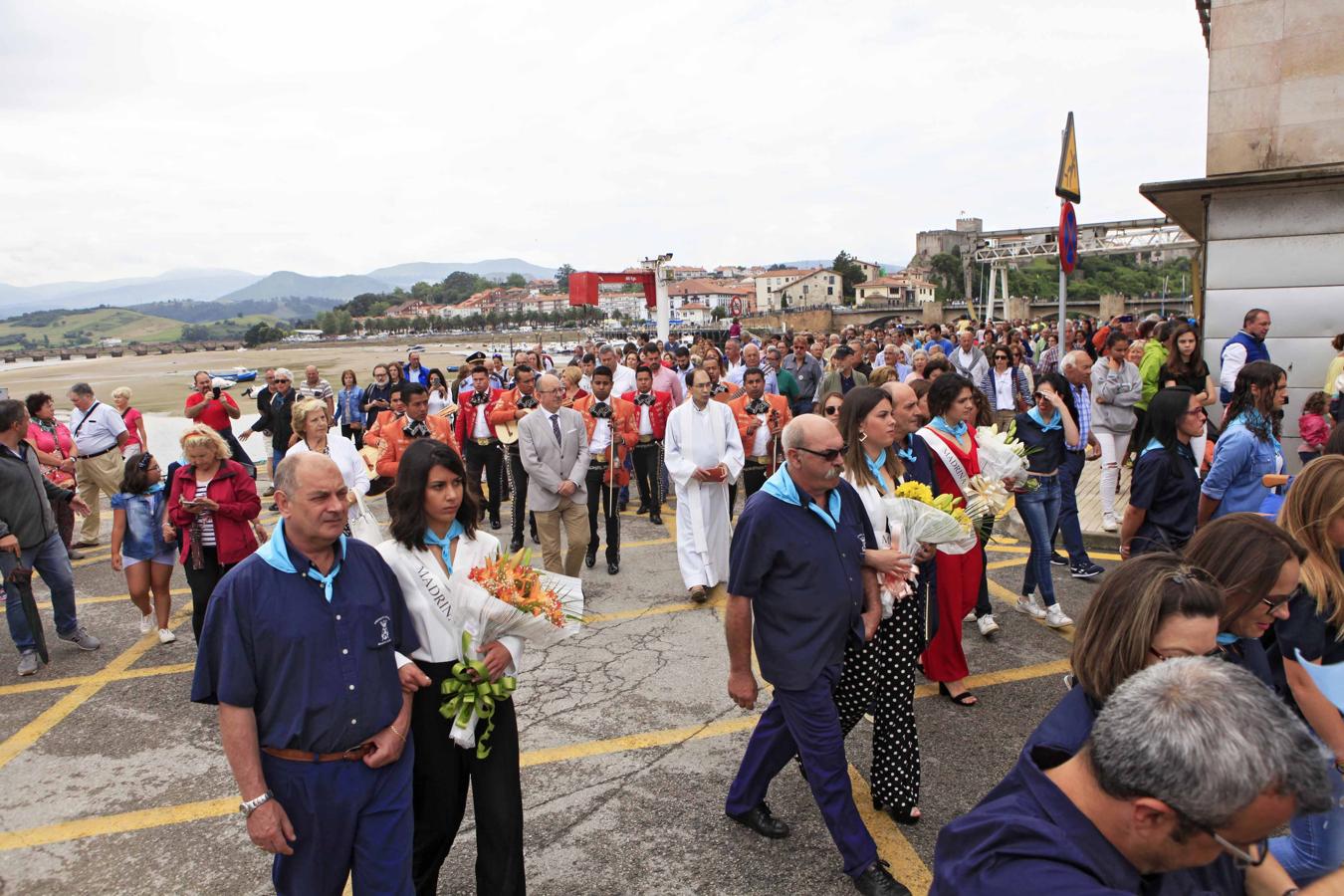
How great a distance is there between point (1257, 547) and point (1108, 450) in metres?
6.59

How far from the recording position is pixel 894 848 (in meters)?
3.79

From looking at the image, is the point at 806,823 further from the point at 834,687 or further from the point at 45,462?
the point at 45,462

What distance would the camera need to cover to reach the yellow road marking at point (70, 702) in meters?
5.22

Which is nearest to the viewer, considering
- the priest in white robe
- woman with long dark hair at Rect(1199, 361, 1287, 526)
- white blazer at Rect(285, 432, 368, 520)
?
woman with long dark hair at Rect(1199, 361, 1287, 526)

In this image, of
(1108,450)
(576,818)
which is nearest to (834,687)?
Answer: (576,818)

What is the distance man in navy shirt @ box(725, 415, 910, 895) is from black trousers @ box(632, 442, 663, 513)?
6.15 metres

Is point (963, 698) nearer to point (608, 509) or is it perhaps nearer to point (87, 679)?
point (608, 509)

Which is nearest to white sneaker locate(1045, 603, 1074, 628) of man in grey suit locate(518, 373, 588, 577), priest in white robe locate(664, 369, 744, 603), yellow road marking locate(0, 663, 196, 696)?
priest in white robe locate(664, 369, 744, 603)

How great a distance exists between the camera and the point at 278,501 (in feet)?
9.29

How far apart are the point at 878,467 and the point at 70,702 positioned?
18.5 feet

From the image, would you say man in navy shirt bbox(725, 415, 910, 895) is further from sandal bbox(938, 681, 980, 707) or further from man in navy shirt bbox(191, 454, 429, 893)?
sandal bbox(938, 681, 980, 707)

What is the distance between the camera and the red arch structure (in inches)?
1115

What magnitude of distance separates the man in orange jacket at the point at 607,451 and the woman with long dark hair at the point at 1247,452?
499cm

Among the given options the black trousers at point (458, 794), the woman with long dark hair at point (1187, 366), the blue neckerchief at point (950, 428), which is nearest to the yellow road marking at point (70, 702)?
the black trousers at point (458, 794)
